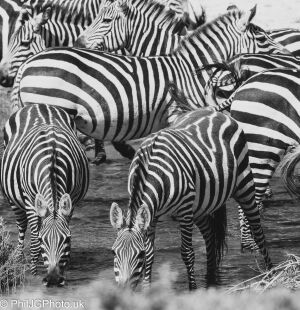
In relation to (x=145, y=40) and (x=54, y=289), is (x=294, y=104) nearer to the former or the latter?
(x=54, y=289)

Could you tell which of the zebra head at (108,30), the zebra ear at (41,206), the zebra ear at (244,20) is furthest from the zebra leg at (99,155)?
the zebra ear at (41,206)

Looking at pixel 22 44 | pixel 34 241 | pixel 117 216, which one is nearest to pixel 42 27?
pixel 22 44

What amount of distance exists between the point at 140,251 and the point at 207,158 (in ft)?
5.01

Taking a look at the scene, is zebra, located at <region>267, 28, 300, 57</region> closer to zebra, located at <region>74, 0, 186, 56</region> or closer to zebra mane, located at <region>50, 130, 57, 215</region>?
zebra, located at <region>74, 0, 186, 56</region>

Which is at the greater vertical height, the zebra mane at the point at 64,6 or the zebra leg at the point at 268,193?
the zebra mane at the point at 64,6

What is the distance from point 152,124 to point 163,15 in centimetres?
261

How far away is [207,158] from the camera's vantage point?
7.49 metres

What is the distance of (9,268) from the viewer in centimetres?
723

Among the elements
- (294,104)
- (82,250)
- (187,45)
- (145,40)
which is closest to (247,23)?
(187,45)

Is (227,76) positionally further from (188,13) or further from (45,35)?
(45,35)

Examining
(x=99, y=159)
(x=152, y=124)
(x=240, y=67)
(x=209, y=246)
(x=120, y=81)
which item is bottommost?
(x=209, y=246)

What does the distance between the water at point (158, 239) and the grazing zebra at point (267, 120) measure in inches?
18.3

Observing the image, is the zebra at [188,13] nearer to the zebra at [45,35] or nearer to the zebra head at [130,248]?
the zebra at [45,35]

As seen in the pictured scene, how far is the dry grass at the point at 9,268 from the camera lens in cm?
720
